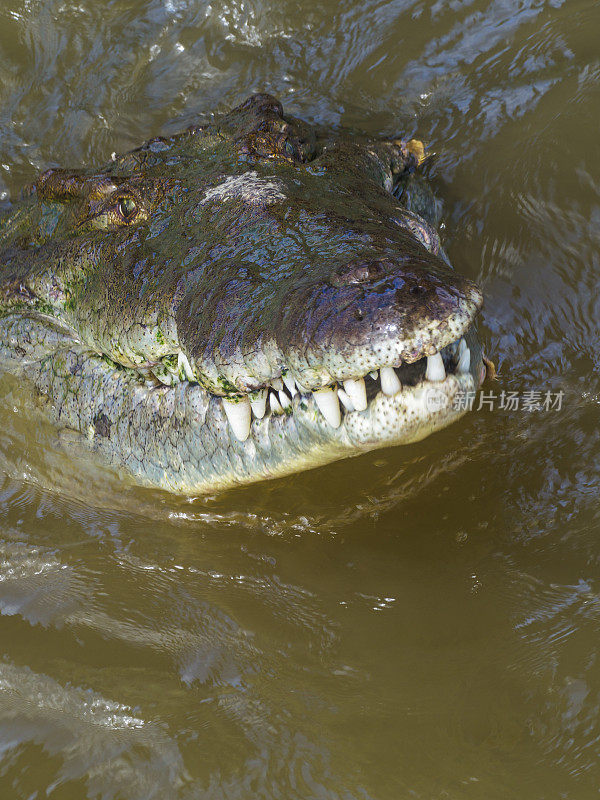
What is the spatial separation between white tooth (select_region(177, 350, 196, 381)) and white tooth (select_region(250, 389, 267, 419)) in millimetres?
330

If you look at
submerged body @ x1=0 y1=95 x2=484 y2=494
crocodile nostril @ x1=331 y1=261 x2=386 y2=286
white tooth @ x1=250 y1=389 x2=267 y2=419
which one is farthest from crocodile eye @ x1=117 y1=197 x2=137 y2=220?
crocodile nostril @ x1=331 y1=261 x2=386 y2=286

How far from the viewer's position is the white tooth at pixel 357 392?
2.16m

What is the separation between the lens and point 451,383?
2229mm

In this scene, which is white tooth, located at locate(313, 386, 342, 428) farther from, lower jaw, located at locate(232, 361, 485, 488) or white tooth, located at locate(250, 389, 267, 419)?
white tooth, located at locate(250, 389, 267, 419)

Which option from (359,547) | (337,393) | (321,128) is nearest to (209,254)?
(337,393)

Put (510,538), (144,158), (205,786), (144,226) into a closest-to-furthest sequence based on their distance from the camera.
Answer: (205,786) → (510,538) → (144,226) → (144,158)

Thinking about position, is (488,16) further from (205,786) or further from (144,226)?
(205,786)

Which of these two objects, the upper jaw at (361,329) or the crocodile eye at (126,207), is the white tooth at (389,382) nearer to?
the upper jaw at (361,329)

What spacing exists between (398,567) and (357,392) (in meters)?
1.00

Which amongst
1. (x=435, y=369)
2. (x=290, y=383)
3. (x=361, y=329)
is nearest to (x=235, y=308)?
(x=290, y=383)

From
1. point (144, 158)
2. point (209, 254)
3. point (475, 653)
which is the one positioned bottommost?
point (475, 653)

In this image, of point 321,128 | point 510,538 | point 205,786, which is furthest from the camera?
point 321,128

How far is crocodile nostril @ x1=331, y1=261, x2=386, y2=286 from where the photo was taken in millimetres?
2051

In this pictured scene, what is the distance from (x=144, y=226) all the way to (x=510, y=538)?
198 cm
